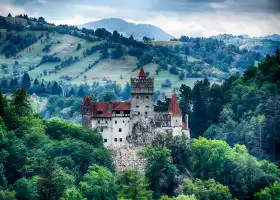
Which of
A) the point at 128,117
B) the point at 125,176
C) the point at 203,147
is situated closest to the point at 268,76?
the point at 203,147

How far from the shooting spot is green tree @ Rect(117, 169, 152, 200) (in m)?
87.6

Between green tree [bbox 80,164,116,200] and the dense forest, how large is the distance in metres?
0.12

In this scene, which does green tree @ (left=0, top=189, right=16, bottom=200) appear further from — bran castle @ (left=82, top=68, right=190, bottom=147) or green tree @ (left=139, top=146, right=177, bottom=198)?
green tree @ (left=139, top=146, right=177, bottom=198)

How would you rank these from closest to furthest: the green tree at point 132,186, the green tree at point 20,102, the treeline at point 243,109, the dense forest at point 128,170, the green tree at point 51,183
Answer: the green tree at point 51,183 < the dense forest at point 128,170 < the green tree at point 132,186 < the green tree at point 20,102 < the treeline at point 243,109

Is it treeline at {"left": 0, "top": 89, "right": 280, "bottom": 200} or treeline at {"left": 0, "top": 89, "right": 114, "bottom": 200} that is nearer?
treeline at {"left": 0, "top": 89, "right": 114, "bottom": 200}

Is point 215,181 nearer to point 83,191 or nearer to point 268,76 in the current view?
point 83,191

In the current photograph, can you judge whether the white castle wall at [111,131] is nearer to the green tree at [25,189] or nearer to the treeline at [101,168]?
the treeline at [101,168]

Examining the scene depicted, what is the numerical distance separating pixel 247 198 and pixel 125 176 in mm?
18763

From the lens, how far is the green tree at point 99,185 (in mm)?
87125

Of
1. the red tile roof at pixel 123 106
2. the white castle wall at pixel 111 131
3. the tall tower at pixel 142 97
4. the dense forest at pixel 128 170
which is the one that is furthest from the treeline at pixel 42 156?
the tall tower at pixel 142 97

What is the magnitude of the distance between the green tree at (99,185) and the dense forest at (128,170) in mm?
124

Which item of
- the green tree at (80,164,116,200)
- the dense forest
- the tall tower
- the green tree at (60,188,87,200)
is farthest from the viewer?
the tall tower

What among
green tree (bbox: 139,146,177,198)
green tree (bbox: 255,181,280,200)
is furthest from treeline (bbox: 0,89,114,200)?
green tree (bbox: 255,181,280,200)

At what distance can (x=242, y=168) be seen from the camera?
9838 cm
